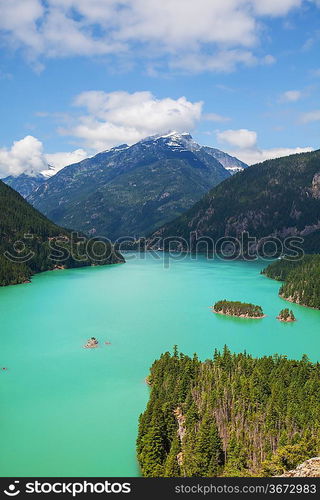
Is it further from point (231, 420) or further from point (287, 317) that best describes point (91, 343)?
point (287, 317)

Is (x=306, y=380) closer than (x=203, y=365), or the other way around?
(x=306, y=380)

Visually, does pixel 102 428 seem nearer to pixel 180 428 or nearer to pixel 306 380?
pixel 180 428

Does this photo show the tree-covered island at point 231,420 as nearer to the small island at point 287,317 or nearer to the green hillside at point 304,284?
the small island at point 287,317

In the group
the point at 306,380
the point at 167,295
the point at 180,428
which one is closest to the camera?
the point at 180,428

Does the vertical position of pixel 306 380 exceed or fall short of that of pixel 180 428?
it exceeds it

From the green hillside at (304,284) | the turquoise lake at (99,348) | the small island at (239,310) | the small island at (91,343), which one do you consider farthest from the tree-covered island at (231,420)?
the green hillside at (304,284)
